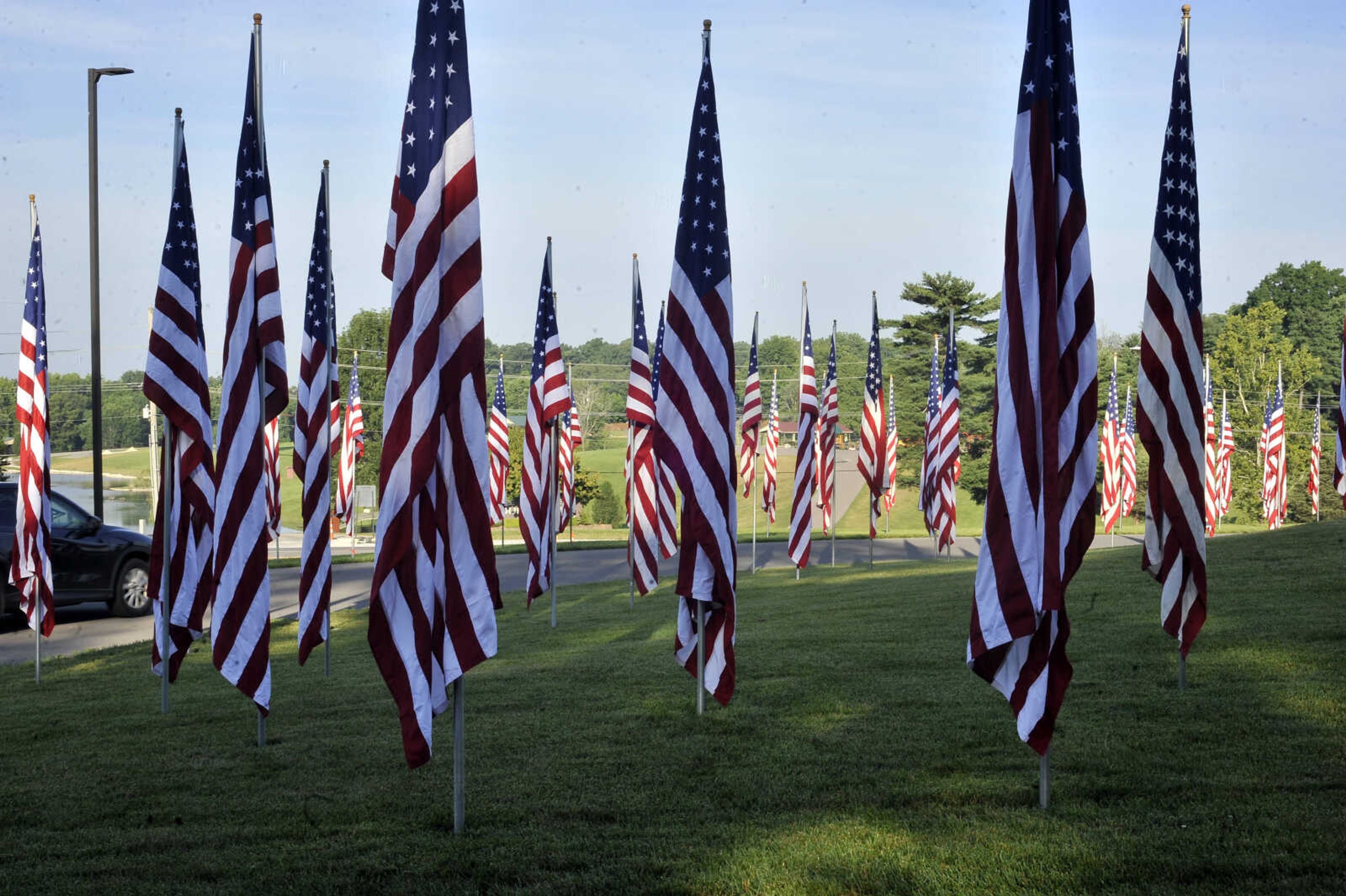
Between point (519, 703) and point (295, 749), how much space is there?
2.16m

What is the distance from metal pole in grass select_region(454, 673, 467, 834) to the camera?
6281 millimetres

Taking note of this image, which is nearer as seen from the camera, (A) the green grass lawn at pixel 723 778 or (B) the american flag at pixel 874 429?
(A) the green grass lawn at pixel 723 778

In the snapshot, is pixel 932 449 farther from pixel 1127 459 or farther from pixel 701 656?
pixel 1127 459

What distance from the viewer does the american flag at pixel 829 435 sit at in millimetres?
26609

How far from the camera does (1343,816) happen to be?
6105 mm

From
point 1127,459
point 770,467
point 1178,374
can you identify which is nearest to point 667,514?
point 1178,374

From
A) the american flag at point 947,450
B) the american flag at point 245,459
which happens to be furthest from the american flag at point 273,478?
the american flag at point 947,450

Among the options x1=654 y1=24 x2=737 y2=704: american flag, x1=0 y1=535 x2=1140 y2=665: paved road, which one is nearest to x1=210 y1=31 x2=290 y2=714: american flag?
x1=654 y1=24 x2=737 y2=704: american flag

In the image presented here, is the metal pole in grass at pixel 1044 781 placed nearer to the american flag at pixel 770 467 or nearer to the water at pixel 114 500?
the american flag at pixel 770 467

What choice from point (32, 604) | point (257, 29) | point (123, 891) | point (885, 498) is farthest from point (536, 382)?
point (885, 498)

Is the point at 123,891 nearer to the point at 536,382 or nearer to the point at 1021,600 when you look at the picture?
the point at 1021,600

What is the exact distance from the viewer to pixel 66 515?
18516mm

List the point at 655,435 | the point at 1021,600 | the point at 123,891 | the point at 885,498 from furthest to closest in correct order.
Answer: the point at 885,498
the point at 655,435
the point at 1021,600
the point at 123,891

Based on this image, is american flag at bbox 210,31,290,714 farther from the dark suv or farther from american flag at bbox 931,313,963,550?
american flag at bbox 931,313,963,550
